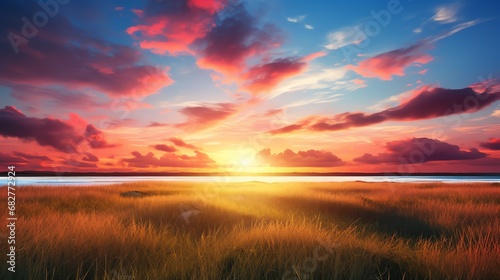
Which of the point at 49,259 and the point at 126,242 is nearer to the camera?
the point at 49,259

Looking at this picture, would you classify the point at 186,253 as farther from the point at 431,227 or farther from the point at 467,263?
the point at 431,227

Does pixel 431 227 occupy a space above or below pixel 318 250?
below

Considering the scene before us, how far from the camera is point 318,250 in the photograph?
4.70 metres

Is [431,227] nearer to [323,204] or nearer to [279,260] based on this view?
[323,204]

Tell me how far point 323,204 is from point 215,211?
595cm

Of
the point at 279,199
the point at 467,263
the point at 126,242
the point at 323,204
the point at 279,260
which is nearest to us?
the point at 279,260

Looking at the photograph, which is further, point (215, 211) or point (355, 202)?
point (355, 202)

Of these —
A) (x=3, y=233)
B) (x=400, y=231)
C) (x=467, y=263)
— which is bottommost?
(x=400, y=231)

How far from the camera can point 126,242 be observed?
535cm

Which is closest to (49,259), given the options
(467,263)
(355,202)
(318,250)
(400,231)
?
(318,250)

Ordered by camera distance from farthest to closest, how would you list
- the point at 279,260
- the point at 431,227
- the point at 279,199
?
the point at 279,199, the point at 431,227, the point at 279,260

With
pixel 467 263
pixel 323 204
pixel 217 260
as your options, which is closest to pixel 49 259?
pixel 217 260

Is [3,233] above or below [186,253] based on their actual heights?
above

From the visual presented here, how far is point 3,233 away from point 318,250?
5.29 meters
